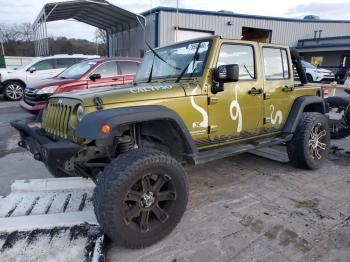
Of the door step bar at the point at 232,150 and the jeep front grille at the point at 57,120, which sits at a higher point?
the jeep front grille at the point at 57,120

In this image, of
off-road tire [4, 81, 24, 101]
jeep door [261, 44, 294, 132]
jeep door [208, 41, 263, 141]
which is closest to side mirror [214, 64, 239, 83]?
jeep door [208, 41, 263, 141]

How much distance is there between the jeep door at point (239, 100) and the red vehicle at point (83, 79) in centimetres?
399

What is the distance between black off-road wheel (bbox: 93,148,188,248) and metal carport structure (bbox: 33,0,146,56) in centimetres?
1321

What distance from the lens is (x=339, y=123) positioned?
5582mm

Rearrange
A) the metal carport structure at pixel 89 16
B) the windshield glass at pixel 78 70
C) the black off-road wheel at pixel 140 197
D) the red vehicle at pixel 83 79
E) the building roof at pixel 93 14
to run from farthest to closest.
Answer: the metal carport structure at pixel 89 16 → the building roof at pixel 93 14 → the windshield glass at pixel 78 70 → the red vehicle at pixel 83 79 → the black off-road wheel at pixel 140 197

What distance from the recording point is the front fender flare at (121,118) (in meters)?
2.58

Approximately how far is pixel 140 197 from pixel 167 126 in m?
0.81

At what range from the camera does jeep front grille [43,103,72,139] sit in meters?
3.11

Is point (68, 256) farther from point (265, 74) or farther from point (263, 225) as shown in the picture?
point (265, 74)

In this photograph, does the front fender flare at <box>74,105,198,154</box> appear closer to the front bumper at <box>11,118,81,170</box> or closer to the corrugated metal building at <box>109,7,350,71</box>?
the front bumper at <box>11,118,81,170</box>

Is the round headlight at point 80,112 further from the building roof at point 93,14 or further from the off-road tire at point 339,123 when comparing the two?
the building roof at point 93,14

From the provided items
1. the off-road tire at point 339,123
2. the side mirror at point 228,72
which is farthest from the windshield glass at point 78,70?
the off-road tire at point 339,123

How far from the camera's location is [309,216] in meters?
3.34

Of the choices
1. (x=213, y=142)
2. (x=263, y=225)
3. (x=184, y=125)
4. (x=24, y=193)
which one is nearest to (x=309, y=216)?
(x=263, y=225)
